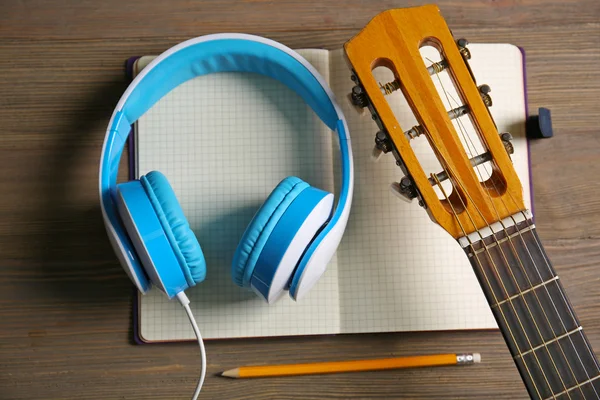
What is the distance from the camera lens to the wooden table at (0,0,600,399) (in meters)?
0.81

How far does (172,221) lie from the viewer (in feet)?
2.20

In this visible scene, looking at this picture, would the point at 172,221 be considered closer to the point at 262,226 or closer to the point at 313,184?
the point at 262,226

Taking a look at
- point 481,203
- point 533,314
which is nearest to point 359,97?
point 481,203

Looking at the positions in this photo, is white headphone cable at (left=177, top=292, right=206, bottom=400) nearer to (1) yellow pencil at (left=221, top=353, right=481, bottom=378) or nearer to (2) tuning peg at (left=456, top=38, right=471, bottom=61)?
(1) yellow pencil at (left=221, top=353, right=481, bottom=378)

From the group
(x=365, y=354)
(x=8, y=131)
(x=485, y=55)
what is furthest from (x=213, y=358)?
(x=485, y=55)

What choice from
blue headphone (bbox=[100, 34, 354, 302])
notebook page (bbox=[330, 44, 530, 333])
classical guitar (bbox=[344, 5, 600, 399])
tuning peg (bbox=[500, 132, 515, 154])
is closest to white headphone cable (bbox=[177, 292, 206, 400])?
blue headphone (bbox=[100, 34, 354, 302])

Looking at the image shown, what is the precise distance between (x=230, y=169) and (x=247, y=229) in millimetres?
159

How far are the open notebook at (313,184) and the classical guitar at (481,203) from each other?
12 centimetres

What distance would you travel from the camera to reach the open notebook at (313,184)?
0.80 meters

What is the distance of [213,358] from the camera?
31.7 inches

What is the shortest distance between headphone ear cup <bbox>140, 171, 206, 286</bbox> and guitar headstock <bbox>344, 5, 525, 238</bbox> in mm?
254

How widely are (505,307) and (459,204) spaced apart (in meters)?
0.13

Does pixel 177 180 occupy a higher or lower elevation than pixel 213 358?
higher

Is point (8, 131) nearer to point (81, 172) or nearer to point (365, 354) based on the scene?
point (81, 172)
